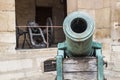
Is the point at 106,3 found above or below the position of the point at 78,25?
above

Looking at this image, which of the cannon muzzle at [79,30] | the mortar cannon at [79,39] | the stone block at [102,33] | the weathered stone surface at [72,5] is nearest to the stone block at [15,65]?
the weathered stone surface at [72,5]

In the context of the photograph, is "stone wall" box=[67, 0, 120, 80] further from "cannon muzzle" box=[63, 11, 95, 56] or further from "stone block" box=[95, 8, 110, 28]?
"cannon muzzle" box=[63, 11, 95, 56]

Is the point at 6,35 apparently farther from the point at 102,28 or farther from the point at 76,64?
the point at 76,64

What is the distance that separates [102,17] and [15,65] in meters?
2.25

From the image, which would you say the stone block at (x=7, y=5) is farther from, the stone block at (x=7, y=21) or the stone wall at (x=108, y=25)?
the stone wall at (x=108, y=25)

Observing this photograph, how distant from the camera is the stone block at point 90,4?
23.4 ft

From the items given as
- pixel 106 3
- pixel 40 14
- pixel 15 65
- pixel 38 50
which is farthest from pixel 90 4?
pixel 40 14

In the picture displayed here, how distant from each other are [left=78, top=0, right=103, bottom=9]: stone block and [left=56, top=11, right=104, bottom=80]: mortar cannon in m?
3.76

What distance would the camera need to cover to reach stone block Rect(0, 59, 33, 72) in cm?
620

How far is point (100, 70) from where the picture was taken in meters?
3.32

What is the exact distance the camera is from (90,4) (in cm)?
722

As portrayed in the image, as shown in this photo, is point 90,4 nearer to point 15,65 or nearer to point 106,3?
point 106,3

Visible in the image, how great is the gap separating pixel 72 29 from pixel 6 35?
338 centimetres

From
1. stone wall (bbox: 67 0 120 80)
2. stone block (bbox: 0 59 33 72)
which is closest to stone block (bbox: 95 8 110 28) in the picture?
stone wall (bbox: 67 0 120 80)
